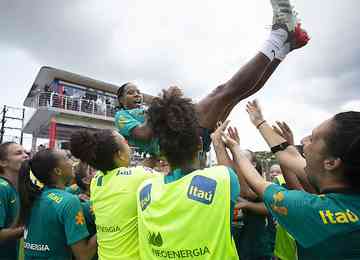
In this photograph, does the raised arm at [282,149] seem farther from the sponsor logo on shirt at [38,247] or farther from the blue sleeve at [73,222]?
the sponsor logo on shirt at [38,247]

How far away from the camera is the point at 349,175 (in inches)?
67.3

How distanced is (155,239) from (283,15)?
2264 mm

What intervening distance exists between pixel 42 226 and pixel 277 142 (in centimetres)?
190

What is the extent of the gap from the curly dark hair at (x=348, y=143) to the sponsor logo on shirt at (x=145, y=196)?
100 centimetres

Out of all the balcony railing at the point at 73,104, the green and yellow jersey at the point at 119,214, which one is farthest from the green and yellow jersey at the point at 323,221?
the balcony railing at the point at 73,104

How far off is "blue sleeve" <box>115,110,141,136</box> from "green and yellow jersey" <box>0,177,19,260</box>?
122 centimetres

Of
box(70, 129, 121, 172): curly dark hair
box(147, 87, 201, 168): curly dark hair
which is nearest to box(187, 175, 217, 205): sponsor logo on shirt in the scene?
box(147, 87, 201, 168): curly dark hair

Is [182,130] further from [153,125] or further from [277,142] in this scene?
[277,142]

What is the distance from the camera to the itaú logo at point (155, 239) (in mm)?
1812

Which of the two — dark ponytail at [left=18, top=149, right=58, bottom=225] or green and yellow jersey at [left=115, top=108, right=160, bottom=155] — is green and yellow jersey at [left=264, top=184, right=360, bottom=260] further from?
dark ponytail at [left=18, top=149, right=58, bottom=225]

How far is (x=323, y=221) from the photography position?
1611mm

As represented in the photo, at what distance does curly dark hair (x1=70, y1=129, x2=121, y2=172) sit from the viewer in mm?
2684

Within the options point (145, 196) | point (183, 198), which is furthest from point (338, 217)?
point (145, 196)

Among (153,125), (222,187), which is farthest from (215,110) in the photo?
(222,187)
